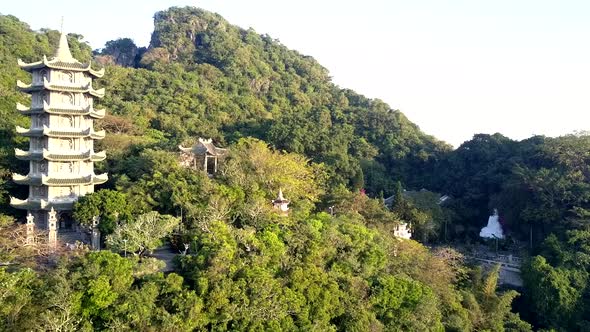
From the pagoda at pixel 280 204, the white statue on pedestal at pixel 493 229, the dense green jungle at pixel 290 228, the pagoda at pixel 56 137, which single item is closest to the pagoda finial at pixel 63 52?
the pagoda at pixel 56 137

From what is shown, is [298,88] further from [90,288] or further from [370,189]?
[90,288]

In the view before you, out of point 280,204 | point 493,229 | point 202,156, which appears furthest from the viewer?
point 493,229

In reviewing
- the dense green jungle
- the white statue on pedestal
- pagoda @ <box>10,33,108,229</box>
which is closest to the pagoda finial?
pagoda @ <box>10,33,108,229</box>

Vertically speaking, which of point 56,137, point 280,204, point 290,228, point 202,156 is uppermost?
point 56,137

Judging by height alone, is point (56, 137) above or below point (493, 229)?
above

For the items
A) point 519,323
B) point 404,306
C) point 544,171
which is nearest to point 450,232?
point 544,171

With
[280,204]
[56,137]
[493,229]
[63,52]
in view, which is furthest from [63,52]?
[493,229]

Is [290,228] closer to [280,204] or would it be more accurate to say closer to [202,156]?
[280,204]
